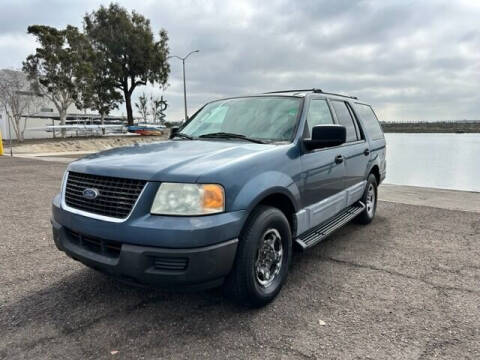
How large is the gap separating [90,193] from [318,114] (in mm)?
2540

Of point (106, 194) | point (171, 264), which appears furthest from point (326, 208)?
point (106, 194)

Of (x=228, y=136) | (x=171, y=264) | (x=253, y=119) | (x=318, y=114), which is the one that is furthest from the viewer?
(x=318, y=114)

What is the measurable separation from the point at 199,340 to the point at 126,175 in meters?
1.28

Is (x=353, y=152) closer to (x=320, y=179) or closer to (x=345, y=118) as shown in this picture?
(x=345, y=118)

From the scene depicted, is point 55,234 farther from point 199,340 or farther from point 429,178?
point 429,178

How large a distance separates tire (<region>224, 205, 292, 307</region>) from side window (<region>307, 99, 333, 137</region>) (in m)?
1.15

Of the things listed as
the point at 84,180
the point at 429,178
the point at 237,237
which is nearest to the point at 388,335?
the point at 237,237

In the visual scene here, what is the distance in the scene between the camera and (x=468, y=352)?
2.48m

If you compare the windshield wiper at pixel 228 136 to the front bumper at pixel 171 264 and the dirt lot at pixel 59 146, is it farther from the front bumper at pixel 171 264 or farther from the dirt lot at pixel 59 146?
the dirt lot at pixel 59 146

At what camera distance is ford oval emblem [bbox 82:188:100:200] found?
275 centimetres

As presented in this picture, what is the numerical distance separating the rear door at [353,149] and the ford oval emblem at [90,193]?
2862mm

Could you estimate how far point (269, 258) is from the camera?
311 centimetres

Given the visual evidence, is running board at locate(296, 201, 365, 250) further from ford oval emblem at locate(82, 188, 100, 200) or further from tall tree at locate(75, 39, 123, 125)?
tall tree at locate(75, 39, 123, 125)

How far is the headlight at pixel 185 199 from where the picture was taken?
98.9 inches
